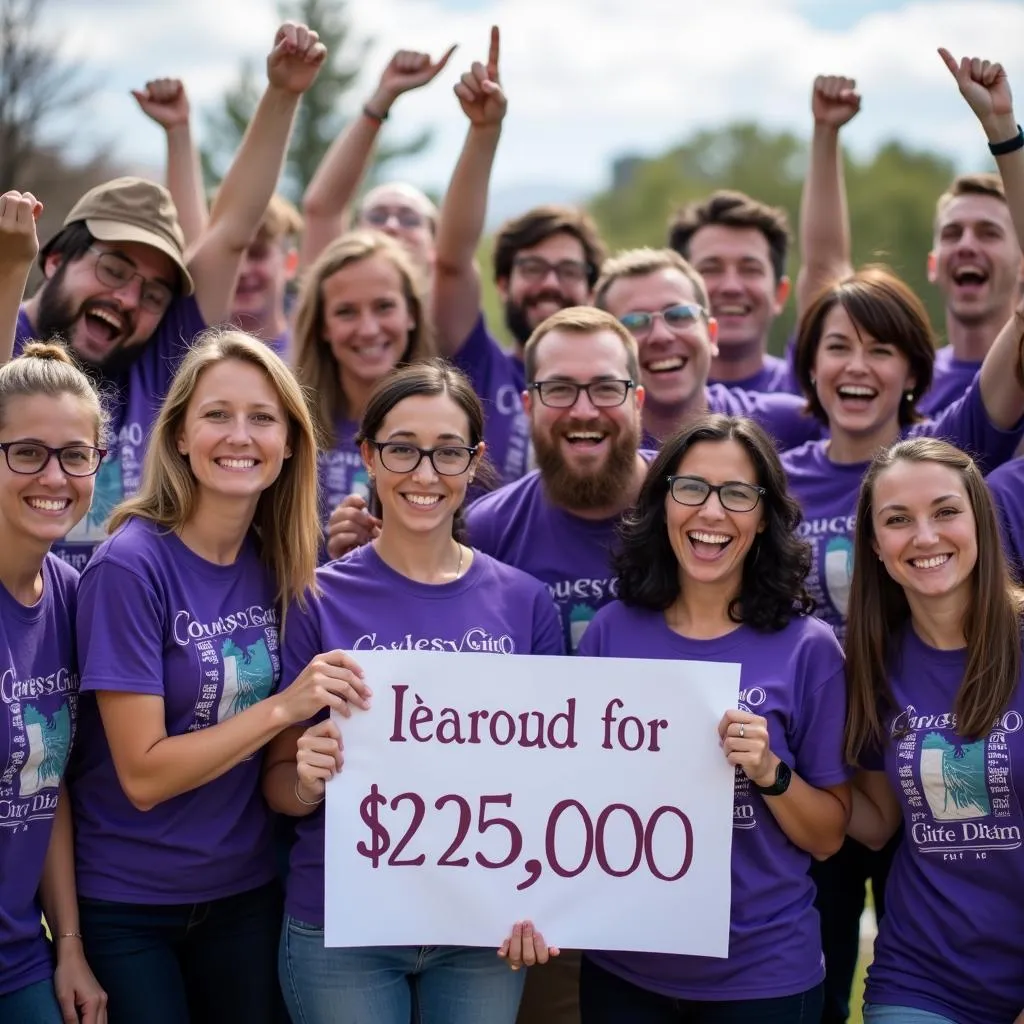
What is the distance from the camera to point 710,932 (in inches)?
151

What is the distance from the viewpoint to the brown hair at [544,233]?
274 inches

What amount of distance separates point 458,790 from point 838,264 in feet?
13.1

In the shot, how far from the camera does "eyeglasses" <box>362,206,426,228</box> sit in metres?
7.94

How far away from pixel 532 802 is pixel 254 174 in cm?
288

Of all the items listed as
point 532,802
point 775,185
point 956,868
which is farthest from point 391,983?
point 775,185

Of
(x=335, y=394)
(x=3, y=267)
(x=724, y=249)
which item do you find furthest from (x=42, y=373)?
(x=724, y=249)

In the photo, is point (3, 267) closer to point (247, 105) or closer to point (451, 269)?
point (451, 269)

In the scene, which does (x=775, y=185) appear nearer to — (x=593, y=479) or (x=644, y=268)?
(x=644, y=268)

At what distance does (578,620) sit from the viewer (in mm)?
4641

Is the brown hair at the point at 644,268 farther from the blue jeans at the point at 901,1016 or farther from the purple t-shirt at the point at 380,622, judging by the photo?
the blue jeans at the point at 901,1016

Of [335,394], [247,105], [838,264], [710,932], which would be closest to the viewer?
[710,932]

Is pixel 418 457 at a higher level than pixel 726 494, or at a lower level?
higher

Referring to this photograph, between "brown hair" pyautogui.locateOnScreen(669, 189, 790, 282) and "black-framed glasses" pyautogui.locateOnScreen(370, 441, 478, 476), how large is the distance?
3484 mm

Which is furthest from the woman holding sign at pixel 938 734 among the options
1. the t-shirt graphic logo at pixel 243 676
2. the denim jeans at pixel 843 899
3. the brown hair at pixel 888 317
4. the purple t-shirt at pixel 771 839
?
the t-shirt graphic logo at pixel 243 676
